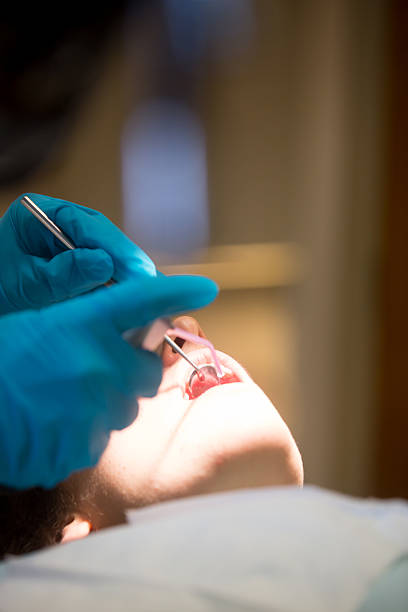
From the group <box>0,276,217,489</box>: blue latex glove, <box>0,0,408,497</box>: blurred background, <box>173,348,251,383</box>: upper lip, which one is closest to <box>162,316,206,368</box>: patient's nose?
<box>173,348,251,383</box>: upper lip

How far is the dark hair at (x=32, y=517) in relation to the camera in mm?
656

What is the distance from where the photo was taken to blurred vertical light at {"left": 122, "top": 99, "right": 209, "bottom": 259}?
1.75 metres

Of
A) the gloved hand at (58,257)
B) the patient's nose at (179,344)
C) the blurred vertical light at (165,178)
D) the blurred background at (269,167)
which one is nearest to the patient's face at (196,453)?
the patient's nose at (179,344)

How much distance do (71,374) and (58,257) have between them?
256mm

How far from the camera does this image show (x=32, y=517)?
2.19ft

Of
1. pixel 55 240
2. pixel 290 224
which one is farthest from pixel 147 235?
pixel 55 240

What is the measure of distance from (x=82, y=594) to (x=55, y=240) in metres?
0.54

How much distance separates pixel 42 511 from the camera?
67cm

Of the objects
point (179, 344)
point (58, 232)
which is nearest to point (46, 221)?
point (58, 232)

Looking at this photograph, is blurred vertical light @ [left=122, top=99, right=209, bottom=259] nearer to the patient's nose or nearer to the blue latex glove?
the patient's nose

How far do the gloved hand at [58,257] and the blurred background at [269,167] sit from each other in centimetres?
83

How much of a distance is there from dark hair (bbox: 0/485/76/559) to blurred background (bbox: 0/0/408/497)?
952 mm

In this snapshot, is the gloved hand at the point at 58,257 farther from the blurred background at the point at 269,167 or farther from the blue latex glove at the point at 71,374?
the blurred background at the point at 269,167

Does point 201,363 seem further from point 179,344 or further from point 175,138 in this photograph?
point 175,138
